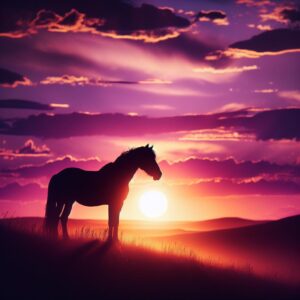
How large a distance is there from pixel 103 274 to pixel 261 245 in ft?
55.9

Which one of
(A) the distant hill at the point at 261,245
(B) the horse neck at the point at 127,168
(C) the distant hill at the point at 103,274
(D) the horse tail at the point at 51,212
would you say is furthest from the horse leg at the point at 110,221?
(A) the distant hill at the point at 261,245

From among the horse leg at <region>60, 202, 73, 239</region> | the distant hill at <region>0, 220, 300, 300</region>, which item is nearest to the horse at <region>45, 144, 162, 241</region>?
the horse leg at <region>60, 202, 73, 239</region>

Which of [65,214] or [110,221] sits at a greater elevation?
[65,214]

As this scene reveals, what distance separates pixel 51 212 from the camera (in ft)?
61.7

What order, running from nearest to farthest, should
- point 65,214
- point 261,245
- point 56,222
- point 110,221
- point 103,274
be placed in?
point 103,274, point 110,221, point 56,222, point 65,214, point 261,245

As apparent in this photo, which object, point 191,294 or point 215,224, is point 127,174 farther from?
point 215,224

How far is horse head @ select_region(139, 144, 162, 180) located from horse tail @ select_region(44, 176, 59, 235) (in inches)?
113

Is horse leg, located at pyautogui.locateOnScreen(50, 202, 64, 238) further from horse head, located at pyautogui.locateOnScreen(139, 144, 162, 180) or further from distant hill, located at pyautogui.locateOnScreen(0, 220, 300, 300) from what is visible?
horse head, located at pyautogui.locateOnScreen(139, 144, 162, 180)

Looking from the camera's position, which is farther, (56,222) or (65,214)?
(65,214)

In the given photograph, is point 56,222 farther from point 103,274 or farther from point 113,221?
point 103,274

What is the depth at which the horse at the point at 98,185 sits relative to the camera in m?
18.3

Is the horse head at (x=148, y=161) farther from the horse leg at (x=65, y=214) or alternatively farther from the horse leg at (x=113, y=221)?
the horse leg at (x=65, y=214)

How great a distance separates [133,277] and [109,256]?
3.67 ft

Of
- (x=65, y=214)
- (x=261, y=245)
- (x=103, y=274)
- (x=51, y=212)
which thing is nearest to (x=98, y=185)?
(x=65, y=214)
